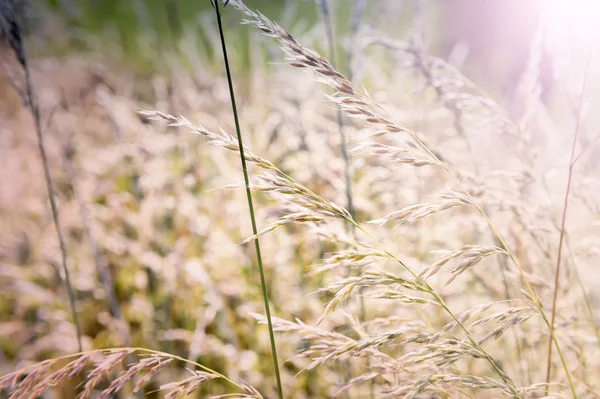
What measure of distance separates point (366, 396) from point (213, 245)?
3.12ft

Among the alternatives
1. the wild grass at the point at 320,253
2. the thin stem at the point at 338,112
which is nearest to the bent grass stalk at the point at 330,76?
the wild grass at the point at 320,253

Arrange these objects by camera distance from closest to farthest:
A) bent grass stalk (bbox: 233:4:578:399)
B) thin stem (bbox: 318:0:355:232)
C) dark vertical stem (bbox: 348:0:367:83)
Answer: bent grass stalk (bbox: 233:4:578:399), thin stem (bbox: 318:0:355:232), dark vertical stem (bbox: 348:0:367:83)

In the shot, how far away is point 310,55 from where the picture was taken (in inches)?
31.9

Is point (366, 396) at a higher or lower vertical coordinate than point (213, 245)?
lower

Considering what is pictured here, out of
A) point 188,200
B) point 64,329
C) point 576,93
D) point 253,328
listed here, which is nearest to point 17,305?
point 64,329

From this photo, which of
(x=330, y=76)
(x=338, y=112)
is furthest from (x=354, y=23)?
(x=330, y=76)

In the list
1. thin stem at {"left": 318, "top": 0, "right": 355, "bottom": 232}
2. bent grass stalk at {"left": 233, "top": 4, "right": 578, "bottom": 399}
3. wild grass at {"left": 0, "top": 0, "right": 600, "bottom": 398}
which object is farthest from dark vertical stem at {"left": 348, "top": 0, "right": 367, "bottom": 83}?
bent grass stalk at {"left": 233, "top": 4, "right": 578, "bottom": 399}

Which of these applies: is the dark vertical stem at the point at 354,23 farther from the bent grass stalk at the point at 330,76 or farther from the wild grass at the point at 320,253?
the bent grass stalk at the point at 330,76

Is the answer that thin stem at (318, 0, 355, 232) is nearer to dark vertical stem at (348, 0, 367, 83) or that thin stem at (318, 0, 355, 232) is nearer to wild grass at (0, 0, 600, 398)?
wild grass at (0, 0, 600, 398)

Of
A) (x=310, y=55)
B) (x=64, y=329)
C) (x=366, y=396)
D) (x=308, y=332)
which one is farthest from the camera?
(x=64, y=329)

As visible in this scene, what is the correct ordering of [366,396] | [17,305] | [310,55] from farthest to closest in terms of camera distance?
1. [17,305]
2. [366,396]
3. [310,55]

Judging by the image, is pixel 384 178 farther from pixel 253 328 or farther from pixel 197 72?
pixel 197 72

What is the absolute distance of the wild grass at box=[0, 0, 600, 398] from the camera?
0.95m

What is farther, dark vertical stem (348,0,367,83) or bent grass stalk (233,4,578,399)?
dark vertical stem (348,0,367,83)
